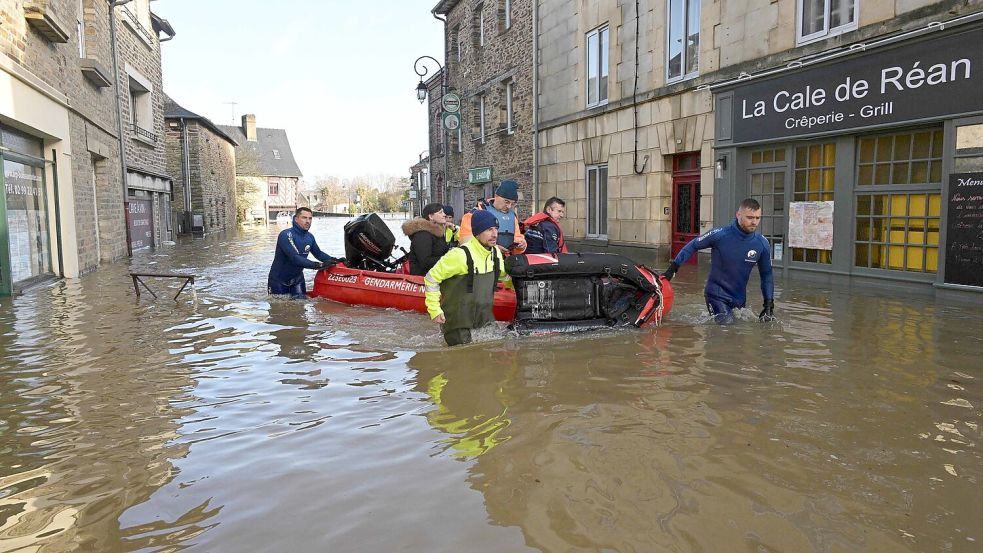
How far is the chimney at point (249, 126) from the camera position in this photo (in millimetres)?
73125

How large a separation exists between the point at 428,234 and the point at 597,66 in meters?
9.63

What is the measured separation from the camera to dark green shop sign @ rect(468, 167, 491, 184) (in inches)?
888

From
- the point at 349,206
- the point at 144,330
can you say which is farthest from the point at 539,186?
the point at 349,206

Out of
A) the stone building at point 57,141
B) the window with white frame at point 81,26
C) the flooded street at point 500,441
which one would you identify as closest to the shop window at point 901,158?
the flooded street at point 500,441

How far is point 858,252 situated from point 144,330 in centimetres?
970

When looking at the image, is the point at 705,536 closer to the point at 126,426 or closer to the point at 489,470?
the point at 489,470

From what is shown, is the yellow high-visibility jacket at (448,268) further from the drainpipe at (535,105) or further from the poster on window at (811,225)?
the drainpipe at (535,105)

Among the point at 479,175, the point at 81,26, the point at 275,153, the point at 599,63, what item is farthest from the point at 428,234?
the point at 275,153

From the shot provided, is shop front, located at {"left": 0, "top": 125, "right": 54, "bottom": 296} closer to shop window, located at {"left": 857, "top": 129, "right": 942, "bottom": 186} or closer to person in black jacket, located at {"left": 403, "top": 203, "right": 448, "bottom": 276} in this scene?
person in black jacket, located at {"left": 403, "top": 203, "right": 448, "bottom": 276}

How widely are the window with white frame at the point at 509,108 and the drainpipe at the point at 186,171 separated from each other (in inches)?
656

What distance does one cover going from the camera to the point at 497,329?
6.55m

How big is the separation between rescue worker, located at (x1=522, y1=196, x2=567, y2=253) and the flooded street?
2.04 meters

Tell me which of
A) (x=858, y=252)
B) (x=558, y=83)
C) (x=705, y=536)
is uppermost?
(x=558, y=83)

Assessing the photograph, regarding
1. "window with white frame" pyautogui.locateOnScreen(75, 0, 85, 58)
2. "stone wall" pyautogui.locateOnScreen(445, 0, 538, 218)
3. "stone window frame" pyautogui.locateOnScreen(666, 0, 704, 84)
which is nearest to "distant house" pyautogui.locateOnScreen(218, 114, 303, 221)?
"stone wall" pyautogui.locateOnScreen(445, 0, 538, 218)
